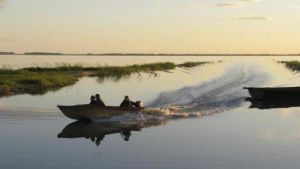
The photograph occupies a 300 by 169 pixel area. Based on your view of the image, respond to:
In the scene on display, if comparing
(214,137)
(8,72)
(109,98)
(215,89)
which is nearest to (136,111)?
(214,137)

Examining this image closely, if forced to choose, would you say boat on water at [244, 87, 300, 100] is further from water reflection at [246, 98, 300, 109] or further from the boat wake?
the boat wake

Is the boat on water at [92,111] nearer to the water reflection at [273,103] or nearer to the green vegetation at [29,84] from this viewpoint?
the water reflection at [273,103]

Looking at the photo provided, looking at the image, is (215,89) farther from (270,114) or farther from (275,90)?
(270,114)

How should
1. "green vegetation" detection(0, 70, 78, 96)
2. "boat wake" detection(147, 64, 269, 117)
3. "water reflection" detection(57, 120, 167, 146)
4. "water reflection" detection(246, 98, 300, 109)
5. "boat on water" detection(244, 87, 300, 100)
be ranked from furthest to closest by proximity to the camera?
"green vegetation" detection(0, 70, 78, 96) → "boat on water" detection(244, 87, 300, 100) → "water reflection" detection(246, 98, 300, 109) → "boat wake" detection(147, 64, 269, 117) → "water reflection" detection(57, 120, 167, 146)

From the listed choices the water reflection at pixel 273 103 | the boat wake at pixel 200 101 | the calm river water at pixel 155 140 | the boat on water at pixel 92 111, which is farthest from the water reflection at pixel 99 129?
the water reflection at pixel 273 103

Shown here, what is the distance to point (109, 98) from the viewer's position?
41.8m

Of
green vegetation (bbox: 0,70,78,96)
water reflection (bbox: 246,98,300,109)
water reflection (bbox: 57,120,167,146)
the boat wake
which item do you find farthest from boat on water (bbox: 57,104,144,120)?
green vegetation (bbox: 0,70,78,96)

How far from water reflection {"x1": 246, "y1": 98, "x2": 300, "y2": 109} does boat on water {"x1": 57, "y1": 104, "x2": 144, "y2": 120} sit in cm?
1306

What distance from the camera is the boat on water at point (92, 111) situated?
26981 mm

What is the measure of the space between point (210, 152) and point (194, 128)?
21.8 ft

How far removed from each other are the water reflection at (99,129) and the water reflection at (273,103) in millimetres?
12060

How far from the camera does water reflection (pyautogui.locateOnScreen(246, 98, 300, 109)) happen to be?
1518 inches

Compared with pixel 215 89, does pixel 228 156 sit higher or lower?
lower

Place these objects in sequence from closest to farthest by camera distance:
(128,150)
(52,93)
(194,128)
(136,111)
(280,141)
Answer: (128,150) < (280,141) < (194,128) < (136,111) < (52,93)
